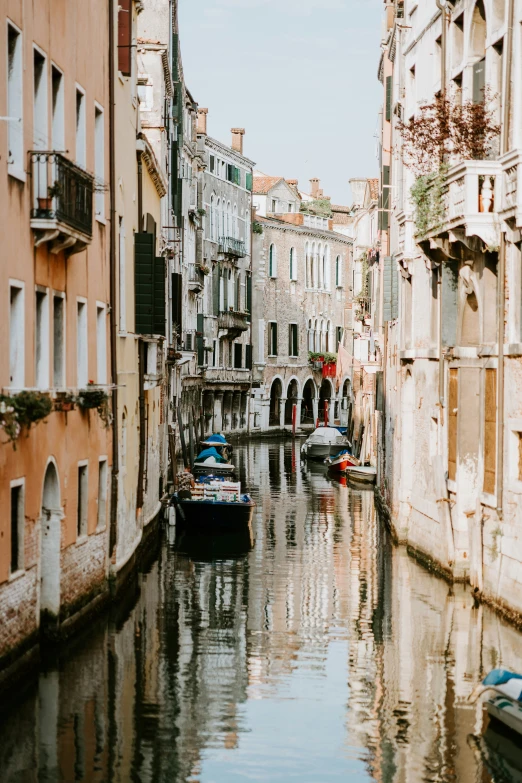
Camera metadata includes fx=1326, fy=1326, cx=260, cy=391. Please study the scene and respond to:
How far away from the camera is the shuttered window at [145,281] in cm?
2009

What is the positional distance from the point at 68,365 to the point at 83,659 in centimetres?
317

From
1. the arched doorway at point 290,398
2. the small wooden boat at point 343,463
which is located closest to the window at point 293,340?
the arched doorway at point 290,398

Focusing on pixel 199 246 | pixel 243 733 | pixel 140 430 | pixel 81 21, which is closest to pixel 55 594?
pixel 243 733

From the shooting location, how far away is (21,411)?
1128cm

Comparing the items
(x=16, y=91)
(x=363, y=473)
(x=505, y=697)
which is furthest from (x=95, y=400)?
(x=363, y=473)

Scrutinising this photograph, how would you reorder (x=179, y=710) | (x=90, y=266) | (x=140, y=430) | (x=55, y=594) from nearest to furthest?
1. (x=179, y=710)
2. (x=55, y=594)
3. (x=90, y=266)
4. (x=140, y=430)

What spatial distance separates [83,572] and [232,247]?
44146 millimetres

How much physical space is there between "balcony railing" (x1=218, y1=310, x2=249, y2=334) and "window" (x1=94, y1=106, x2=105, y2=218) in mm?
39891

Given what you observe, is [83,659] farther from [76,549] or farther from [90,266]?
[90,266]

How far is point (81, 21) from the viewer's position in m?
14.8

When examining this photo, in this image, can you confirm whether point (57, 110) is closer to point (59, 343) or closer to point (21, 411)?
point (59, 343)

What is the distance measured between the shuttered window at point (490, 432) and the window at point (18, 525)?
20.4 ft

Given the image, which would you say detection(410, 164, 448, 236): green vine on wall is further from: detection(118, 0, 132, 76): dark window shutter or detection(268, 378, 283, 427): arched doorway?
detection(268, 378, 283, 427): arched doorway

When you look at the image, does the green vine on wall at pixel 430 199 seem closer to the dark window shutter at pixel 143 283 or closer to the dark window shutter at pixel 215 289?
the dark window shutter at pixel 143 283
